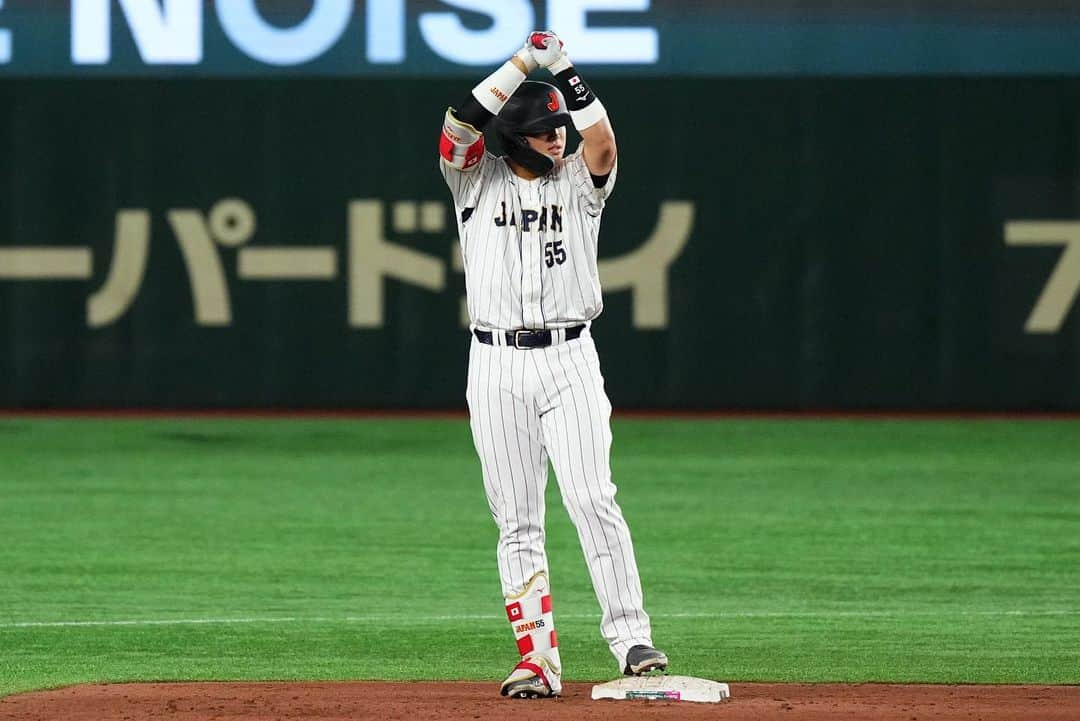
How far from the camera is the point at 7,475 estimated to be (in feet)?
40.9

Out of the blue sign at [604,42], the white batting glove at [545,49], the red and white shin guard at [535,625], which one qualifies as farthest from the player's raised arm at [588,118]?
the blue sign at [604,42]

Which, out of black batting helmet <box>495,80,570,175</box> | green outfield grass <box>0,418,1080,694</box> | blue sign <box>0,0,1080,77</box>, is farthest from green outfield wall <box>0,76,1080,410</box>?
black batting helmet <box>495,80,570,175</box>

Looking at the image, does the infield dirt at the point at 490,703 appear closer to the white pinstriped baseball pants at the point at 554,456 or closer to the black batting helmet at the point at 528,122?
the white pinstriped baseball pants at the point at 554,456

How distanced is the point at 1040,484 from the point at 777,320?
3.90 metres

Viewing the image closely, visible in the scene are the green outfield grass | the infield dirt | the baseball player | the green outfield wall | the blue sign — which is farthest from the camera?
the green outfield wall

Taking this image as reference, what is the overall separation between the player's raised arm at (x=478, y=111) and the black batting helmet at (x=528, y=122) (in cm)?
6

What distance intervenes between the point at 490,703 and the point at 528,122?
5.40 feet

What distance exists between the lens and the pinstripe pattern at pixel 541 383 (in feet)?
18.8

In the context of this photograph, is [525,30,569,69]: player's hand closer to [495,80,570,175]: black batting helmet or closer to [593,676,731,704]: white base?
[495,80,570,175]: black batting helmet

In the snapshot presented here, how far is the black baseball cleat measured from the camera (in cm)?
573

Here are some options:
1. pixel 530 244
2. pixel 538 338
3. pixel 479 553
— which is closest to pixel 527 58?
pixel 530 244

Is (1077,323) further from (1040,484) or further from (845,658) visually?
(845,658)

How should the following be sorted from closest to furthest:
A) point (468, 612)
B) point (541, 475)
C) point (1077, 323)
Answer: point (541, 475)
point (468, 612)
point (1077, 323)

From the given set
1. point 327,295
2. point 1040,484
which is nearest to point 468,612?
point 1040,484
